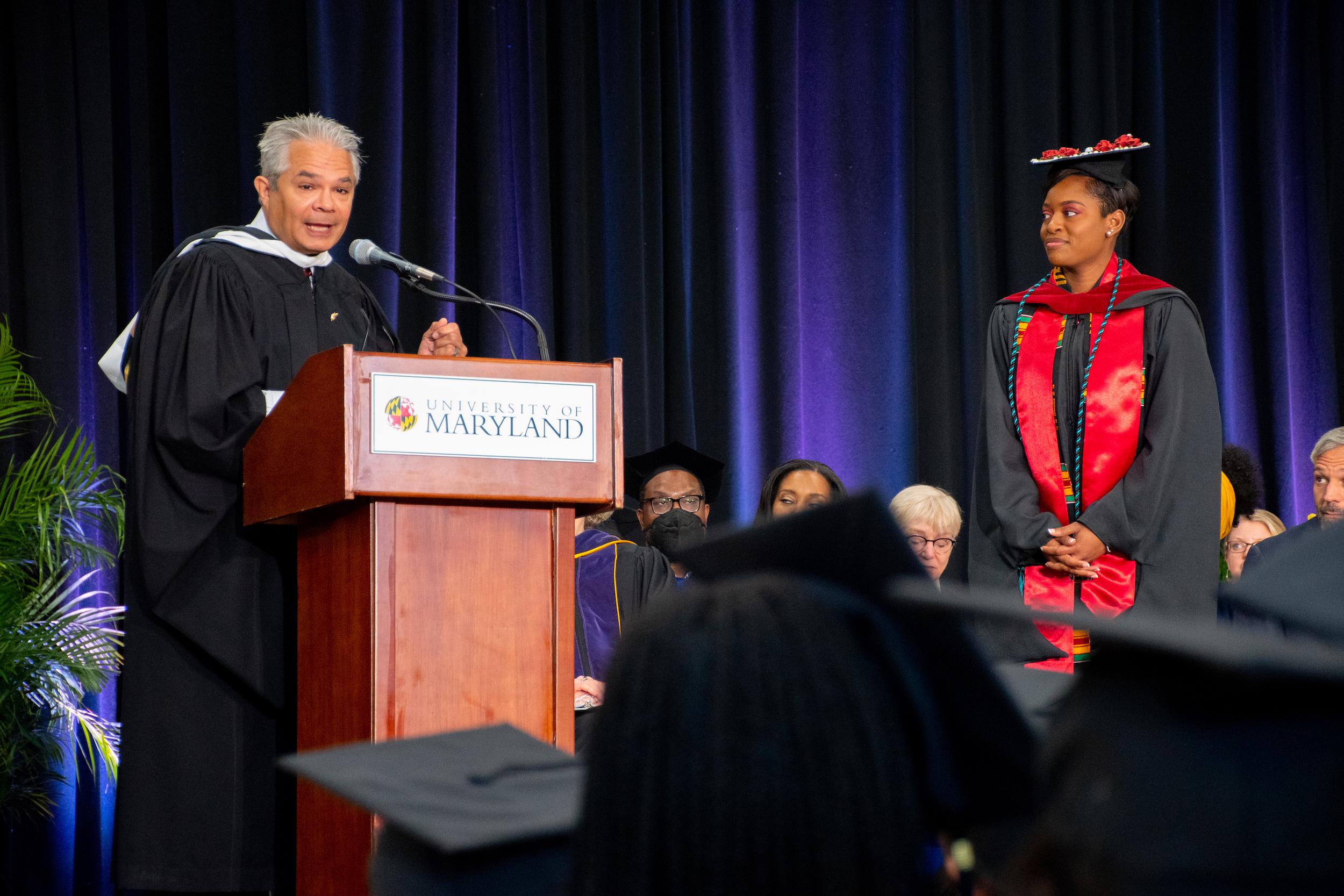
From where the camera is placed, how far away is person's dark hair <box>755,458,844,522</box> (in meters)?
4.71

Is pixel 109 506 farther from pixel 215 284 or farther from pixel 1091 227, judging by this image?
pixel 1091 227

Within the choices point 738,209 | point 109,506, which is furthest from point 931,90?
point 109,506

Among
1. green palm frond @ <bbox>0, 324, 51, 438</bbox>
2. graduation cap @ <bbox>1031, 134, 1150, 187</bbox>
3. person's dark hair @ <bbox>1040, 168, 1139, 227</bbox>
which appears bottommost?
green palm frond @ <bbox>0, 324, 51, 438</bbox>

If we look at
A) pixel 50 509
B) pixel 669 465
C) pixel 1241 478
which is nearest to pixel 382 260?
pixel 50 509

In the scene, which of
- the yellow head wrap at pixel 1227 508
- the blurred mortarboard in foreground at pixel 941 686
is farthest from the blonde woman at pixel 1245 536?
the blurred mortarboard in foreground at pixel 941 686

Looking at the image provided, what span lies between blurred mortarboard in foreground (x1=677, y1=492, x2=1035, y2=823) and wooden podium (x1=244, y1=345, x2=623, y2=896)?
1.41 metres

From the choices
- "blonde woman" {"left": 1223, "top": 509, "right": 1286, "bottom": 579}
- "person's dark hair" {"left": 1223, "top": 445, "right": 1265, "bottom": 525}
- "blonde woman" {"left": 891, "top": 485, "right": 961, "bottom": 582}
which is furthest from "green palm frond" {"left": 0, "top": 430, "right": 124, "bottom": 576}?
"person's dark hair" {"left": 1223, "top": 445, "right": 1265, "bottom": 525}

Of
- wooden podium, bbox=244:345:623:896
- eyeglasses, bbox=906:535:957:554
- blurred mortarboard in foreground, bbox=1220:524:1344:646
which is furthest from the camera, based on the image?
eyeglasses, bbox=906:535:957:554

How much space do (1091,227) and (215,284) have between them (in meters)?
2.30

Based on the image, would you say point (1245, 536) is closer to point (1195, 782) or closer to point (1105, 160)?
point (1105, 160)

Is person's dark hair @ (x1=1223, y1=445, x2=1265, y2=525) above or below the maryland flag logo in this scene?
below

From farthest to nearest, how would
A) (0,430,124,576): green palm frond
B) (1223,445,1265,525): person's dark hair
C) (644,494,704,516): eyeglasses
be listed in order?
(1223,445,1265,525): person's dark hair, (644,494,704,516): eyeglasses, (0,430,124,576): green palm frond

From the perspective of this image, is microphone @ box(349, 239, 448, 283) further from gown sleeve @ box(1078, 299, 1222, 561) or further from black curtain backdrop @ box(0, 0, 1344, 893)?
black curtain backdrop @ box(0, 0, 1344, 893)

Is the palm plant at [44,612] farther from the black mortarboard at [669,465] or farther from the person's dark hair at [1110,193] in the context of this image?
the person's dark hair at [1110,193]
